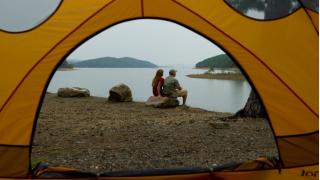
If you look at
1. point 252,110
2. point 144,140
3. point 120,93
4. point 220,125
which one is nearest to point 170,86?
point 120,93

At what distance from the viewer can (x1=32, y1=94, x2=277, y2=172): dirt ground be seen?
5.46 meters

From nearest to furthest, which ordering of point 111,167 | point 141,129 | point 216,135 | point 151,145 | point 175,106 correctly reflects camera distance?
point 111,167 → point 151,145 → point 216,135 → point 141,129 → point 175,106

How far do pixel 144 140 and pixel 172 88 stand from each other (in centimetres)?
443

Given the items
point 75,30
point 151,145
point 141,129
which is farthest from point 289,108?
point 141,129

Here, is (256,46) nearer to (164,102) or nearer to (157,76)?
(164,102)

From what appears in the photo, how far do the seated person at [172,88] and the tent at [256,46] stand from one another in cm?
705

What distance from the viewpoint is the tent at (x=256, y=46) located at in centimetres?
368

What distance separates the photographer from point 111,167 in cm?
517

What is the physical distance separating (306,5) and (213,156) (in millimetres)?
2527

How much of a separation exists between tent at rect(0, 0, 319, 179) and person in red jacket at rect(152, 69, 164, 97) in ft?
24.0

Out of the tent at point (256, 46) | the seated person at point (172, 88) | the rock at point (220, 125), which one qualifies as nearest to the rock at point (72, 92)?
the seated person at point (172, 88)

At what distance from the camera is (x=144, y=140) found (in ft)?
21.7

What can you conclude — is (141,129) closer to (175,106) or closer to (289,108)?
(175,106)

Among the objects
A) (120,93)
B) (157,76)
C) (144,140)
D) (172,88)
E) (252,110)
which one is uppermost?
(157,76)
